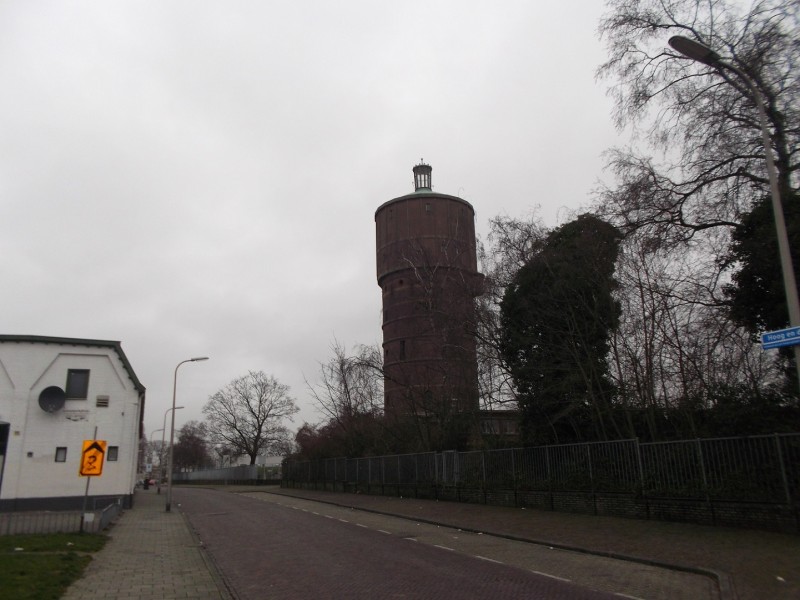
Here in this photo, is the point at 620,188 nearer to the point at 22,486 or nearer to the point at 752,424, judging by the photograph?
the point at 752,424

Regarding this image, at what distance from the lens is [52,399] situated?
93.1 ft

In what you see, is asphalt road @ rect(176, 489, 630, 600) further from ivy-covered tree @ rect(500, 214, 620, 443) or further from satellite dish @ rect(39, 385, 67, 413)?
satellite dish @ rect(39, 385, 67, 413)

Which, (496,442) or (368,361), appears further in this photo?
(368,361)

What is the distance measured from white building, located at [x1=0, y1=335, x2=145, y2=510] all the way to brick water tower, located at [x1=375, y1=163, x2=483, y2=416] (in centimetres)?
1413

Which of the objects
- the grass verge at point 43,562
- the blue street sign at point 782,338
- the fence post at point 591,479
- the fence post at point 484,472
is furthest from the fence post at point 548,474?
the grass verge at point 43,562

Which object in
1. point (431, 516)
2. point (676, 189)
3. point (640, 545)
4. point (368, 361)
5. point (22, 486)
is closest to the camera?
point (640, 545)

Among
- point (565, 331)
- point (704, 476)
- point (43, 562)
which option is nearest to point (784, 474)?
point (704, 476)

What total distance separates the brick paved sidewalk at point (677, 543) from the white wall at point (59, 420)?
16.7 m

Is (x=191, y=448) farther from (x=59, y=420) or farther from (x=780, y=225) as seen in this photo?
(x=780, y=225)

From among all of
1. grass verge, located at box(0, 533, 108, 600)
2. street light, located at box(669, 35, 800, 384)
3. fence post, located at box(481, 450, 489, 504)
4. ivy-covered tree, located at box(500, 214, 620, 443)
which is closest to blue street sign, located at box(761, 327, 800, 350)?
street light, located at box(669, 35, 800, 384)

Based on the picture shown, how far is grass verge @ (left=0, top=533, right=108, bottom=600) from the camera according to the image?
29.5 ft

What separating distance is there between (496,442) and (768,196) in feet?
52.7

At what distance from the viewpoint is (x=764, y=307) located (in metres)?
15.1

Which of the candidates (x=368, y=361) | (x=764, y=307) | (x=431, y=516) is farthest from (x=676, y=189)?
(x=368, y=361)
